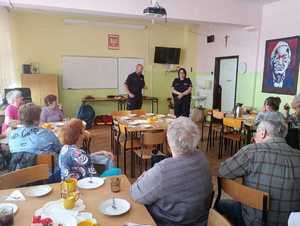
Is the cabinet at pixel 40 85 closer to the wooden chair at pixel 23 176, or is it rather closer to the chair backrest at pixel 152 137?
the chair backrest at pixel 152 137

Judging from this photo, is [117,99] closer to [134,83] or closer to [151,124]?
[134,83]

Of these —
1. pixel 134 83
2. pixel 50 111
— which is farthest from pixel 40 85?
pixel 50 111

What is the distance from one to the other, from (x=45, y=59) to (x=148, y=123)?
4.29 metres

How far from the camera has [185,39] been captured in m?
8.26

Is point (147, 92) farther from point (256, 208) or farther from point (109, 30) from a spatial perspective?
point (256, 208)

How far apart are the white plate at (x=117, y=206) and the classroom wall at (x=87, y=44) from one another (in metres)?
6.15

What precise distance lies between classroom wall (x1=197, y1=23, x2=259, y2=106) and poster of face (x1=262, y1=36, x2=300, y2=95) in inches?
17.2

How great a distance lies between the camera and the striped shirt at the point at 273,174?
1.62m

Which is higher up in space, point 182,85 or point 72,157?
point 182,85

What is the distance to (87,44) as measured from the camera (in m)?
7.25

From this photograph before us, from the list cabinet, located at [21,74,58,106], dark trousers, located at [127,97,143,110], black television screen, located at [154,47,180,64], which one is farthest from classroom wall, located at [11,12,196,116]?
dark trousers, located at [127,97,143,110]

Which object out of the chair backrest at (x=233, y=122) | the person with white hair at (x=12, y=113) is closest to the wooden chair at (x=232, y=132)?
the chair backrest at (x=233, y=122)

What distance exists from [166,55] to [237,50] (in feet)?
7.28

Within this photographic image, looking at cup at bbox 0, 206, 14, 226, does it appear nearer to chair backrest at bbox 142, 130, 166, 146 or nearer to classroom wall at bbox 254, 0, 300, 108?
chair backrest at bbox 142, 130, 166, 146
